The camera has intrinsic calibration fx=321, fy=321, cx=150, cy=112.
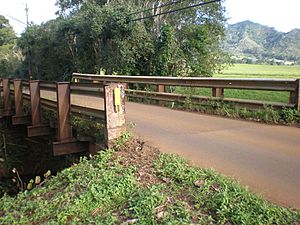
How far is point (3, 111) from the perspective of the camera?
10.8 m

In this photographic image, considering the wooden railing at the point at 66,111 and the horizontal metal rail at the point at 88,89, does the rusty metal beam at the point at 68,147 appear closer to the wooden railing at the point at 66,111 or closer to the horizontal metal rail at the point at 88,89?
the wooden railing at the point at 66,111

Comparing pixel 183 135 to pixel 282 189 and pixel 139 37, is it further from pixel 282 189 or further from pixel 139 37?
pixel 139 37

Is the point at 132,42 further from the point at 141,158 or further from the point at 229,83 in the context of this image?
the point at 141,158

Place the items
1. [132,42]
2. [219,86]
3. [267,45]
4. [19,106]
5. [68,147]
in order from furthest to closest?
[267,45]
[132,42]
[19,106]
[219,86]
[68,147]

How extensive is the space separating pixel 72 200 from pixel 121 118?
2036 mm

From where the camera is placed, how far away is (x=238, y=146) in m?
5.61

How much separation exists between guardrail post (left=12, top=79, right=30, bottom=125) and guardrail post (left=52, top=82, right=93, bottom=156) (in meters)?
3.39

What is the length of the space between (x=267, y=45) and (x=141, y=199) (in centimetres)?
11308

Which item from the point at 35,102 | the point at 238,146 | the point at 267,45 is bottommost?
the point at 238,146

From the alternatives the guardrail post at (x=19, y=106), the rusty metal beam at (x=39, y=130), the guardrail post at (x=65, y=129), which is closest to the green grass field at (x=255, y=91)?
the rusty metal beam at (x=39, y=130)

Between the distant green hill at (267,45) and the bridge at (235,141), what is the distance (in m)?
71.1

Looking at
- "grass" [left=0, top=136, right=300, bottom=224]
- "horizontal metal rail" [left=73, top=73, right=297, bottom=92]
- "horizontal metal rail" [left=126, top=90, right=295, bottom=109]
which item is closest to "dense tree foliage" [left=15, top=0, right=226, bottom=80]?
"horizontal metal rail" [left=126, top=90, right=295, bottom=109]

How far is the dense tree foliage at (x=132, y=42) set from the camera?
18234mm

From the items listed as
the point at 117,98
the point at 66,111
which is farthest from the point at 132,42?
the point at 117,98
